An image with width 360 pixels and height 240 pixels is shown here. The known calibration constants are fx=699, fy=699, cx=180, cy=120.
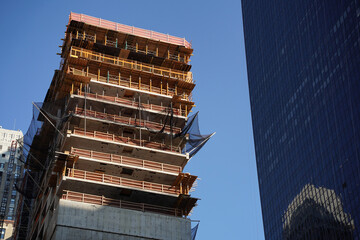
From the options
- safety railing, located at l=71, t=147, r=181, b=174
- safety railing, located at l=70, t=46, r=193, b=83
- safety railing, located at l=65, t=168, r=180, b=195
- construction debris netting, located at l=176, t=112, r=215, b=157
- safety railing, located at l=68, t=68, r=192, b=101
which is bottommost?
safety railing, located at l=65, t=168, r=180, b=195

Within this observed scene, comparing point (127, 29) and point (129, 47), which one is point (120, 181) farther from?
point (127, 29)

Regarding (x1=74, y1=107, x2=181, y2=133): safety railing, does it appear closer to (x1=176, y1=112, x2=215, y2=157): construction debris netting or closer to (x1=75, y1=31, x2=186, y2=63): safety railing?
(x1=176, y1=112, x2=215, y2=157): construction debris netting

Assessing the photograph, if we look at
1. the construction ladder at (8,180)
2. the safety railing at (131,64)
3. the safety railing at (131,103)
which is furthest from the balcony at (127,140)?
the construction ladder at (8,180)

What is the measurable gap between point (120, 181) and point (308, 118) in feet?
187

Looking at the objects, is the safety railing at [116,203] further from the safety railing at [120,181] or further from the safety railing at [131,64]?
the safety railing at [131,64]

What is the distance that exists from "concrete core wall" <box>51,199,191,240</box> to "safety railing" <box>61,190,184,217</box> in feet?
4.49

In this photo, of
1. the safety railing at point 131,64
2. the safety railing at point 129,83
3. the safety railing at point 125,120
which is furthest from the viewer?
the safety railing at point 131,64

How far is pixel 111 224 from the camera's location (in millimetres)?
72812

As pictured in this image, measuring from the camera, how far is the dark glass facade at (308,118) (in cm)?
11100

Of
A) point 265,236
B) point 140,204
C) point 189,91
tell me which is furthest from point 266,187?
point 140,204

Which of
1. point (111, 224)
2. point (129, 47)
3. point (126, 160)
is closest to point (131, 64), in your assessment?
point (129, 47)

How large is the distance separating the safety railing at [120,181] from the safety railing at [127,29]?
883 inches

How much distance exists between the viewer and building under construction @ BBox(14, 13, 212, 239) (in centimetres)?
7406

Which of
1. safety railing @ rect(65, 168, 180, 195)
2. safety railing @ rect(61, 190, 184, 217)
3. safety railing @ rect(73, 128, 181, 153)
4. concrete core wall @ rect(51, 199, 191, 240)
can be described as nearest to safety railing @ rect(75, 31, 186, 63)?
safety railing @ rect(73, 128, 181, 153)
